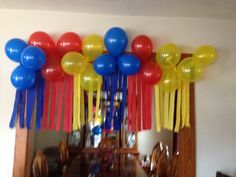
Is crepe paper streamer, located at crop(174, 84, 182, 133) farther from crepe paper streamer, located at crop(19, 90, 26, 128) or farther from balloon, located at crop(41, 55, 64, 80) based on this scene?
crepe paper streamer, located at crop(19, 90, 26, 128)

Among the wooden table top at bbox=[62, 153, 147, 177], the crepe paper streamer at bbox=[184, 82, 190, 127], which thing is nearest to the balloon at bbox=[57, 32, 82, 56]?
the crepe paper streamer at bbox=[184, 82, 190, 127]

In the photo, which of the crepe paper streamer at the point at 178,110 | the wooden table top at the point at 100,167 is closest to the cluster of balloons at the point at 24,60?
the crepe paper streamer at the point at 178,110

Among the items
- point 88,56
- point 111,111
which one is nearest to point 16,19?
point 88,56

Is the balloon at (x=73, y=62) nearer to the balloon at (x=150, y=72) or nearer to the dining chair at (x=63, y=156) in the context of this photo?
the balloon at (x=150, y=72)

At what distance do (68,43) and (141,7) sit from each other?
711 millimetres

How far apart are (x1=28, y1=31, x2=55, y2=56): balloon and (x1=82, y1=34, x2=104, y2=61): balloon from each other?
298 mm

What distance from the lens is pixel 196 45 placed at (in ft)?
7.95

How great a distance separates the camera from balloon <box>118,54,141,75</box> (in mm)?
2117

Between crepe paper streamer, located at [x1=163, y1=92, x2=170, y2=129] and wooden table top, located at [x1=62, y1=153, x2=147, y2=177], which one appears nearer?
crepe paper streamer, located at [x1=163, y1=92, x2=170, y2=129]

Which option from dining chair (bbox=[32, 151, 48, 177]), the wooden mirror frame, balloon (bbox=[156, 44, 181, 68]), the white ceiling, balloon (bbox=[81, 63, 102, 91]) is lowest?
dining chair (bbox=[32, 151, 48, 177])

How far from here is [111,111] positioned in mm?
Result: 2271

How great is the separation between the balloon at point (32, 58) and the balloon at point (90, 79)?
14.2 inches

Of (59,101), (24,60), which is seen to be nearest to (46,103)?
(59,101)

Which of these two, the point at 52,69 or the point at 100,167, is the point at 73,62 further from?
the point at 100,167
